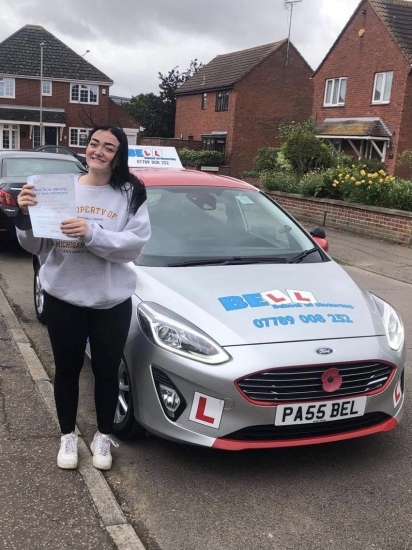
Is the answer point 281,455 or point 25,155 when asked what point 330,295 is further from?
point 25,155

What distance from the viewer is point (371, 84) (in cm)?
2764

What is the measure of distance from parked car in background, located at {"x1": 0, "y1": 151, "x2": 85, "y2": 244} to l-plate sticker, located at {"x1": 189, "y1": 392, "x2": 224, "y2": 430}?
5.66m

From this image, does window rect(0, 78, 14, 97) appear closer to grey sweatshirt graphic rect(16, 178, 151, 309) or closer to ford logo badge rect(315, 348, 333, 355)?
grey sweatshirt graphic rect(16, 178, 151, 309)

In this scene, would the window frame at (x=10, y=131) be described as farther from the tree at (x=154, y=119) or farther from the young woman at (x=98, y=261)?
Answer: the young woman at (x=98, y=261)

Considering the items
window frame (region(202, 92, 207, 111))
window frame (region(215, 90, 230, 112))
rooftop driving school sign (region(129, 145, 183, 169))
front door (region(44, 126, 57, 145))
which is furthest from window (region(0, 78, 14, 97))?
rooftop driving school sign (region(129, 145, 183, 169))

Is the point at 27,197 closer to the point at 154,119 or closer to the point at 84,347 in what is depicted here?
the point at 84,347

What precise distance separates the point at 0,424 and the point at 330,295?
2220 mm

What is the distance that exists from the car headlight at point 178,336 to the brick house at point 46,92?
44.6 m

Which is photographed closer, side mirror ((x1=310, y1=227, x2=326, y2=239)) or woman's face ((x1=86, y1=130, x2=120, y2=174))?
woman's face ((x1=86, y1=130, x2=120, y2=174))

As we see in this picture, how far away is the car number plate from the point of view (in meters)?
3.05

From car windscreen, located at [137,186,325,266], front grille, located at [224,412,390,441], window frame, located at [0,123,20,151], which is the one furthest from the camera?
window frame, located at [0,123,20,151]

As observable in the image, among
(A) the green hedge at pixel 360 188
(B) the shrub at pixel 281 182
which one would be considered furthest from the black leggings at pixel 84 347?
(B) the shrub at pixel 281 182

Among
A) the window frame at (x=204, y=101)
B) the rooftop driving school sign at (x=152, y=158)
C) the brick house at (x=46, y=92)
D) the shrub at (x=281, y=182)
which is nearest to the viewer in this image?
the rooftop driving school sign at (x=152, y=158)

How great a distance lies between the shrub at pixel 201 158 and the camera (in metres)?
33.9
